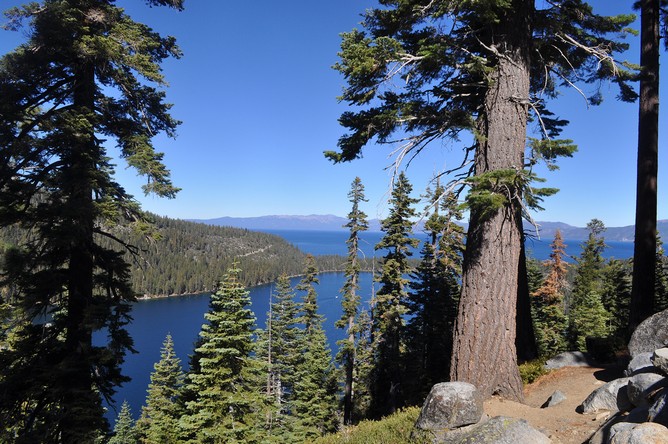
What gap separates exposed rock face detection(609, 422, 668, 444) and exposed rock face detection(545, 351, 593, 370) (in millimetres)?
4998

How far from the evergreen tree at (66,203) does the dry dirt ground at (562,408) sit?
7220mm

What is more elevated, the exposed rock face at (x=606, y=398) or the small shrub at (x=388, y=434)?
the exposed rock face at (x=606, y=398)

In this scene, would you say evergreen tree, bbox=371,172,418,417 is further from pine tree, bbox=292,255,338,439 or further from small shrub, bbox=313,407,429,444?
small shrub, bbox=313,407,429,444

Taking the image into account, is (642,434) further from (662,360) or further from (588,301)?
(588,301)

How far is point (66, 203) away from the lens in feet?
20.5

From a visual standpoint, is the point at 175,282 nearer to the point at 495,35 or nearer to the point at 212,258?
the point at 212,258

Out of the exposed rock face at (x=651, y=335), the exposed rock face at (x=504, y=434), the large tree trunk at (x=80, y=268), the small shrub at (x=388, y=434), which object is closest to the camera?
the exposed rock face at (x=504, y=434)

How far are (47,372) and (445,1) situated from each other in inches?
362

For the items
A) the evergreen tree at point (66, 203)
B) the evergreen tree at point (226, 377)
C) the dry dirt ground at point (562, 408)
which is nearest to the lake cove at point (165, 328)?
the evergreen tree at point (226, 377)

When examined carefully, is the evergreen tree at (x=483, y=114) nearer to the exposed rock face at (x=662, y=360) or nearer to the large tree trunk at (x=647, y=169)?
the exposed rock face at (x=662, y=360)

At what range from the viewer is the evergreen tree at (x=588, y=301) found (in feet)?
73.6

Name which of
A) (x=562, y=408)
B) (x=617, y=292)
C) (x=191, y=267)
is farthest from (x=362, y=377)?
(x=191, y=267)

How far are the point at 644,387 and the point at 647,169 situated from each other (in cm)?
661

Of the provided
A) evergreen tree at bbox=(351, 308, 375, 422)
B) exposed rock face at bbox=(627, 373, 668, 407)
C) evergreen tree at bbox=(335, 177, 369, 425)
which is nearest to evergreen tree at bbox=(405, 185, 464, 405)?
evergreen tree at bbox=(335, 177, 369, 425)
